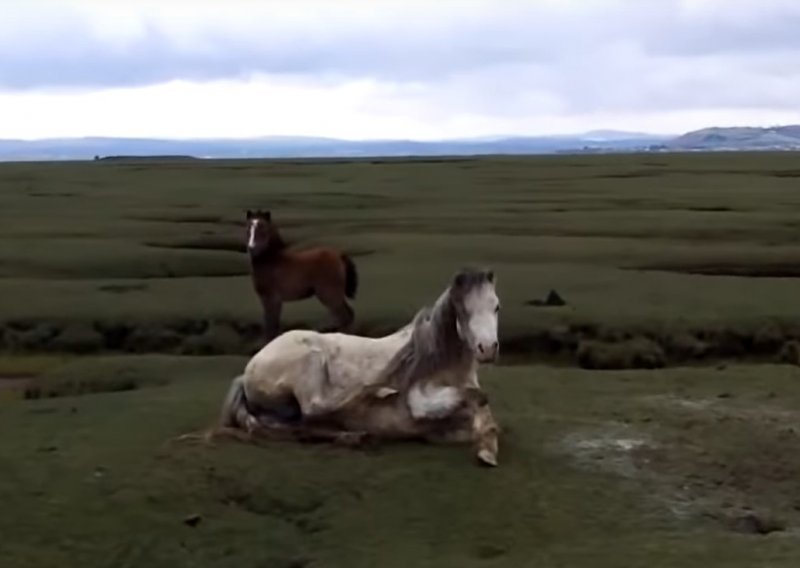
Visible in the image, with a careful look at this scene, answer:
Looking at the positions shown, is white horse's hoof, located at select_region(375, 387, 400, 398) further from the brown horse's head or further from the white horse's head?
the brown horse's head

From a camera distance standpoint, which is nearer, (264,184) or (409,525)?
(409,525)

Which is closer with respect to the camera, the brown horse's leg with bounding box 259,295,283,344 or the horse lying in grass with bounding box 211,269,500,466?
the horse lying in grass with bounding box 211,269,500,466

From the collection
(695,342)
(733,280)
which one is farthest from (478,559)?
(733,280)

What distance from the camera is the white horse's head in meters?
10.7

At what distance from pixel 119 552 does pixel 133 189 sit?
58930mm

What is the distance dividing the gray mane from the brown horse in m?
7.53

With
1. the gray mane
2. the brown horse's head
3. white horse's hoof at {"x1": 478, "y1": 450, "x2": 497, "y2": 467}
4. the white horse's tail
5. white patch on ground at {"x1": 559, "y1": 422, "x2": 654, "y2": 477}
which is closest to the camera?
white horse's hoof at {"x1": 478, "y1": 450, "x2": 497, "y2": 467}

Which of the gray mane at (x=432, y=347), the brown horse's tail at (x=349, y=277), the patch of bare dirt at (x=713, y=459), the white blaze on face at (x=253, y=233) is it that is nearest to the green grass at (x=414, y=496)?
the patch of bare dirt at (x=713, y=459)

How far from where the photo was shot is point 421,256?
3225cm

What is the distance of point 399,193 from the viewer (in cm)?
6150

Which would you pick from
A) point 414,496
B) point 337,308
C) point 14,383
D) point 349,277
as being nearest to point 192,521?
point 414,496

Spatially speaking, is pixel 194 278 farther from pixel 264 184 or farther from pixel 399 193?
pixel 264 184

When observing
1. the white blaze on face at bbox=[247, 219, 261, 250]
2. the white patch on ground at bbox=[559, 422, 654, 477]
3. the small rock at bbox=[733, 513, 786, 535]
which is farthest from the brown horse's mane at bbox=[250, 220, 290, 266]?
the small rock at bbox=[733, 513, 786, 535]

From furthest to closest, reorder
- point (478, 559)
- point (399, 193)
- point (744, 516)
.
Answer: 1. point (399, 193)
2. point (744, 516)
3. point (478, 559)
